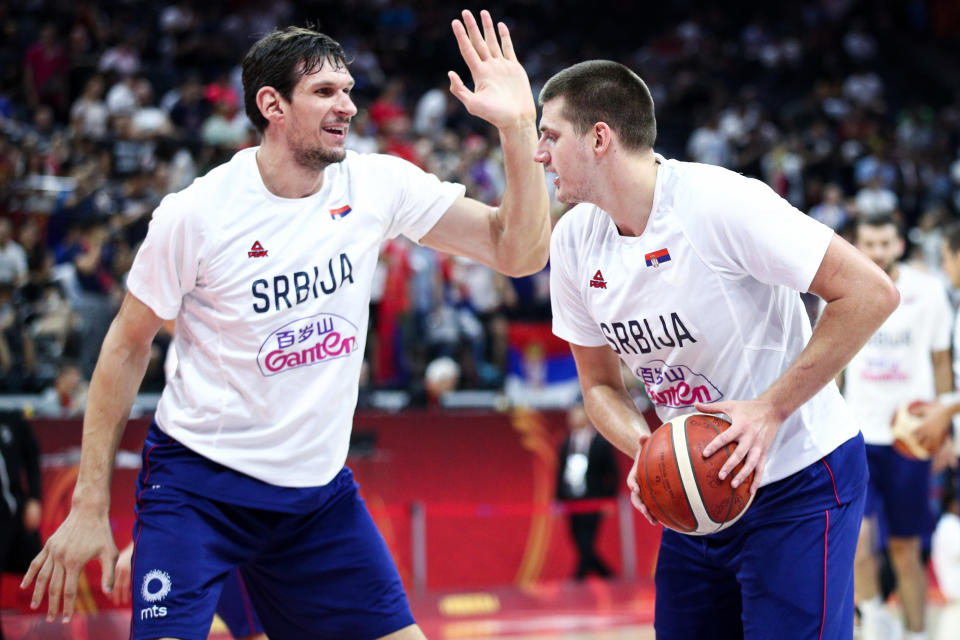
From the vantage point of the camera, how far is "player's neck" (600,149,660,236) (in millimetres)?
3412

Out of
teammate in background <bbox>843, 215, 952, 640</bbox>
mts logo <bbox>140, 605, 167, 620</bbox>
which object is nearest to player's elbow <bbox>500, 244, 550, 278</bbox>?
mts logo <bbox>140, 605, 167, 620</bbox>

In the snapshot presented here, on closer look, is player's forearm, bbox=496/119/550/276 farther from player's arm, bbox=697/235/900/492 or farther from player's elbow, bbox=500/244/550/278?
player's arm, bbox=697/235/900/492

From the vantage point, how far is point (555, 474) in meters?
10.5

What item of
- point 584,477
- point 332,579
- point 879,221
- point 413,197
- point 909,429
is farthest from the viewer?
point 584,477

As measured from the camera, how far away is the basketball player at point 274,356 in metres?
3.58

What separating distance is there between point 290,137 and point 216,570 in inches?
60.1

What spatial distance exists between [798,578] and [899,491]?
12.6 ft

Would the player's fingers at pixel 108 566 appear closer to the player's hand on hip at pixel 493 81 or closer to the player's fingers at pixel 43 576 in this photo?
the player's fingers at pixel 43 576

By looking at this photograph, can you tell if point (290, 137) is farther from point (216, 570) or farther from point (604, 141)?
point (216, 570)

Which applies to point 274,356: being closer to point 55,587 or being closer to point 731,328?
point 55,587

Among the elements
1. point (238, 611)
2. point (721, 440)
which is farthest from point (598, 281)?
point (238, 611)

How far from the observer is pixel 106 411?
11.8 ft

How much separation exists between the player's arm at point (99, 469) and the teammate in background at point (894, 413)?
4689 millimetres

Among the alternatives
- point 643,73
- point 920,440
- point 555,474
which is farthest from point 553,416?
point 643,73
